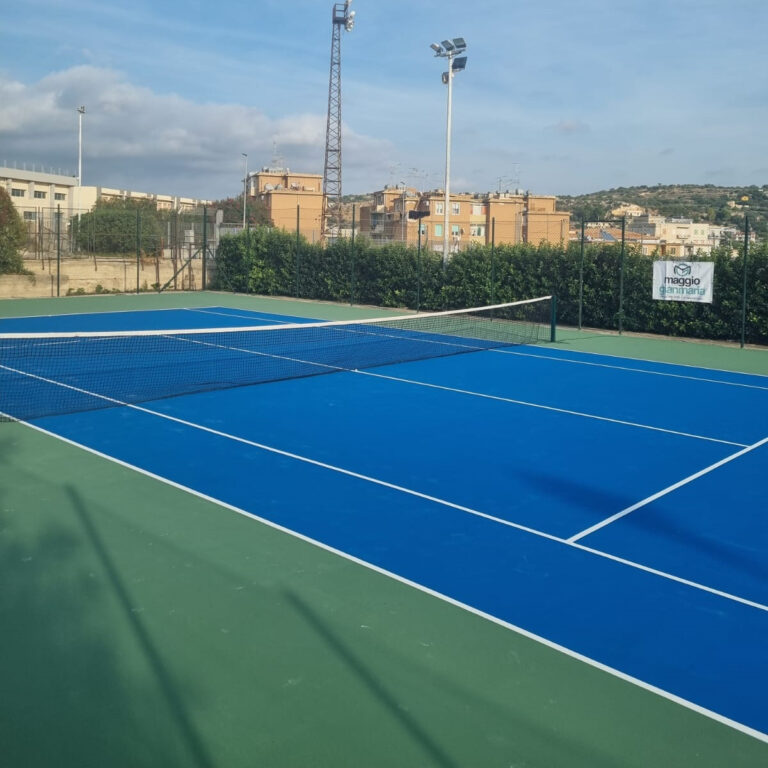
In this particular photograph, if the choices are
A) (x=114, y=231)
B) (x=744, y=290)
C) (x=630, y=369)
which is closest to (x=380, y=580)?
(x=630, y=369)

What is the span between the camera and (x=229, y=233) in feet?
112

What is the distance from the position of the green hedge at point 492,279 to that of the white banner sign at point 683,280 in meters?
0.24

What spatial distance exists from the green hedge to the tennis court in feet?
27.5

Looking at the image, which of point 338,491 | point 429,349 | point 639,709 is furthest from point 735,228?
point 639,709

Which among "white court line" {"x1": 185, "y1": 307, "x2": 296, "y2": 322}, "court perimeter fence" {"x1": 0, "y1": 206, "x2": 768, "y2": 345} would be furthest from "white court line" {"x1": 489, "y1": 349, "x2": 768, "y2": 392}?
"white court line" {"x1": 185, "y1": 307, "x2": 296, "y2": 322}

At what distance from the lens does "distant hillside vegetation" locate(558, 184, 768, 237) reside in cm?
9462

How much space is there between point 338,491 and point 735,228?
16.0 metres

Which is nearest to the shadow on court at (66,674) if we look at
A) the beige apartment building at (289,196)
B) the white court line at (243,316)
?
the white court line at (243,316)

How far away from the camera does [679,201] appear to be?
121125 millimetres

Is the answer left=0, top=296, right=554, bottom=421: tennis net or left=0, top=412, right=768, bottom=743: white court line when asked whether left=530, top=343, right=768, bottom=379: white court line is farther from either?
left=0, top=412, right=768, bottom=743: white court line

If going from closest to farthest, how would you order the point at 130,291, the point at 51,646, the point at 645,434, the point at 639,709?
the point at 639,709
the point at 51,646
the point at 645,434
the point at 130,291

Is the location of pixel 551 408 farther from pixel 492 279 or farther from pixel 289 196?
pixel 289 196

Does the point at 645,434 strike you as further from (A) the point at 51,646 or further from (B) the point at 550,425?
(A) the point at 51,646

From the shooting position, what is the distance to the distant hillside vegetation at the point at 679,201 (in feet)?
310
